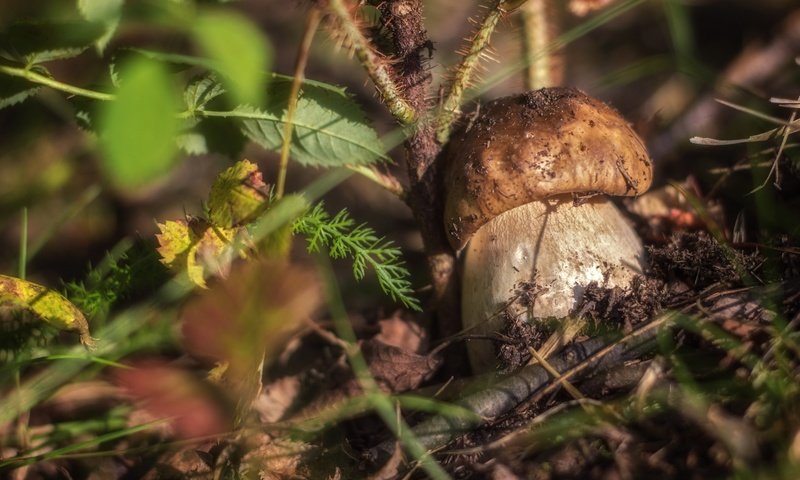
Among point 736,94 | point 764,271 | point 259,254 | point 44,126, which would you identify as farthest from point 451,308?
point 44,126

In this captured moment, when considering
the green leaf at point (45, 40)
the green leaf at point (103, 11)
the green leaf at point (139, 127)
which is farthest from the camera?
the green leaf at point (45, 40)

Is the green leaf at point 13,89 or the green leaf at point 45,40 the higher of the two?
the green leaf at point 45,40

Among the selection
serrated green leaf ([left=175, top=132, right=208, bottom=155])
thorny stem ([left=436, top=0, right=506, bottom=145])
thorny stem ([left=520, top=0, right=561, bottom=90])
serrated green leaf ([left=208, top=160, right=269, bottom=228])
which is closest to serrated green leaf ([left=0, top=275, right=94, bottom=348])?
serrated green leaf ([left=208, top=160, right=269, bottom=228])

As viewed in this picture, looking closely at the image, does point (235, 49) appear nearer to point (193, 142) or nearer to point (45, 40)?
point (45, 40)

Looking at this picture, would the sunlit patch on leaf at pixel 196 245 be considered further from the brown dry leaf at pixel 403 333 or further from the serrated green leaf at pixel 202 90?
the brown dry leaf at pixel 403 333

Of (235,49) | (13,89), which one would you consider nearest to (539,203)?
(235,49)

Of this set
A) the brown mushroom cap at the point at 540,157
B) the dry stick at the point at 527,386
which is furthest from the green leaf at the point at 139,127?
the brown mushroom cap at the point at 540,157

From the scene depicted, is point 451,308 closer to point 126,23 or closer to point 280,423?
point 280,423
